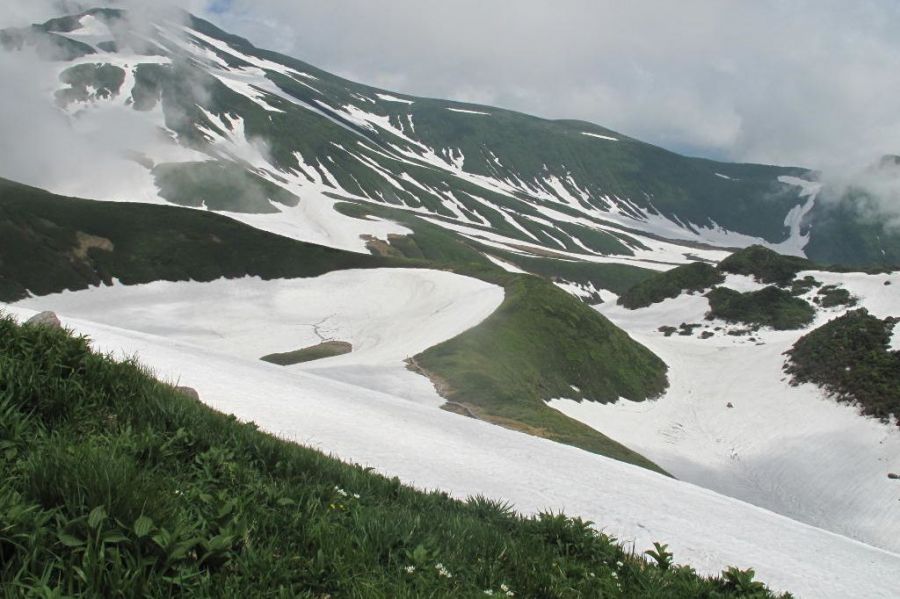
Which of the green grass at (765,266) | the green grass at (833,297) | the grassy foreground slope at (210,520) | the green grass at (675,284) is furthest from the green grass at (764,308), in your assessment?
the grassy foreground slope at (210,520)

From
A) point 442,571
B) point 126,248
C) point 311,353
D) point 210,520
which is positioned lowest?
point 442,571

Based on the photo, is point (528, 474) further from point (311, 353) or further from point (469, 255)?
point (469, 255)

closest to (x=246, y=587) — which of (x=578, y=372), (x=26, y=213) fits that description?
(x=578, y=372)

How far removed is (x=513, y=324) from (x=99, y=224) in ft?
181

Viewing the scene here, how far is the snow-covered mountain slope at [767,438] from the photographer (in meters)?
40.7

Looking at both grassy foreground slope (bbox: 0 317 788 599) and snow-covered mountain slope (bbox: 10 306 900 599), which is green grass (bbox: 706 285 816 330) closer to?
snow-covered mountain slope (bbox: 10 306 900 599)

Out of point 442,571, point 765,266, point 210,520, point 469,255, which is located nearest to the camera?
point 210,520

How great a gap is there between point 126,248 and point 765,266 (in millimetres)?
105350

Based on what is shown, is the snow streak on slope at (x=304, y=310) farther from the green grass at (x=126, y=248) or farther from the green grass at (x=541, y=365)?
the green grass at (x=541, y=365)

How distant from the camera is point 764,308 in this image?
95625 millimetres

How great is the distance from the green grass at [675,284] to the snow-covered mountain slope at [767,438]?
32144 millimetres

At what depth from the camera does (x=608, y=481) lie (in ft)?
55.6

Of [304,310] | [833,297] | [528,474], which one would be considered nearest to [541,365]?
[304,310]

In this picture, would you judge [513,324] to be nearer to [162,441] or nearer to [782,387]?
[782,387]
